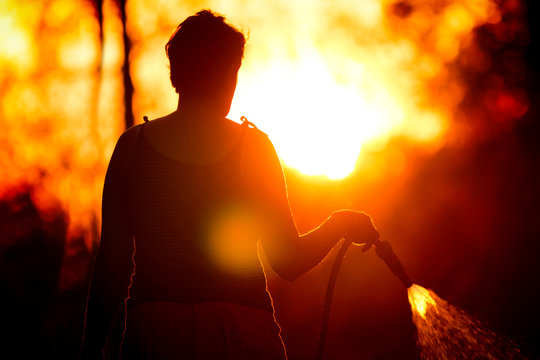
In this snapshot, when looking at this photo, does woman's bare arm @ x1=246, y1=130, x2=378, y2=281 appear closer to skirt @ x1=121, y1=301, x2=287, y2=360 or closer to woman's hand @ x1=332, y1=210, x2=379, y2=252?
woman's hand @ x1=332, y1=210, x2=379, y2=252

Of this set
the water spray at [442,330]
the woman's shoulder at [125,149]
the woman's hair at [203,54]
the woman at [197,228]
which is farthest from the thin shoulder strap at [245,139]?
the water spray at [442,330]

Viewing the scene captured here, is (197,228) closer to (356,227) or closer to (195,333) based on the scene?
(195,333)

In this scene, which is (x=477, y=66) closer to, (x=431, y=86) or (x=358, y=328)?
(x=431, y=86)

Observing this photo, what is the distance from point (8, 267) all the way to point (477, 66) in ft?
61.2

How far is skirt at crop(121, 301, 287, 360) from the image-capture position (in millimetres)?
1364

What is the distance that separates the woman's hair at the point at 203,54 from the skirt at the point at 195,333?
763mm

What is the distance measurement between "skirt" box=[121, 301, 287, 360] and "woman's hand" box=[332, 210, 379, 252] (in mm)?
564

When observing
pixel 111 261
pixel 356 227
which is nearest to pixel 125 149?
pixel 111 261

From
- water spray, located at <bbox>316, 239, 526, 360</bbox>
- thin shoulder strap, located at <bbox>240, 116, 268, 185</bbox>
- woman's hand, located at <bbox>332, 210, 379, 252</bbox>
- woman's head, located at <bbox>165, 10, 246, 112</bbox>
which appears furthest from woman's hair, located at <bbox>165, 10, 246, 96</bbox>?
water spray, located at <bbox>316, 239, 526, 360</bbox>

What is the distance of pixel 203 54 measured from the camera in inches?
64.9

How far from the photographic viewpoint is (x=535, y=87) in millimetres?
12625

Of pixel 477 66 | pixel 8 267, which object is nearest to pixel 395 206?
pixel 477 66

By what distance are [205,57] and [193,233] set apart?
66 cm

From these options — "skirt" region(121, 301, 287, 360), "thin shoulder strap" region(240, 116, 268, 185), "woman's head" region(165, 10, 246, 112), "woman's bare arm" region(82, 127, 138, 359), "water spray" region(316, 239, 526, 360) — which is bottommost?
"water spray" region(316, 239, 526, 360)
